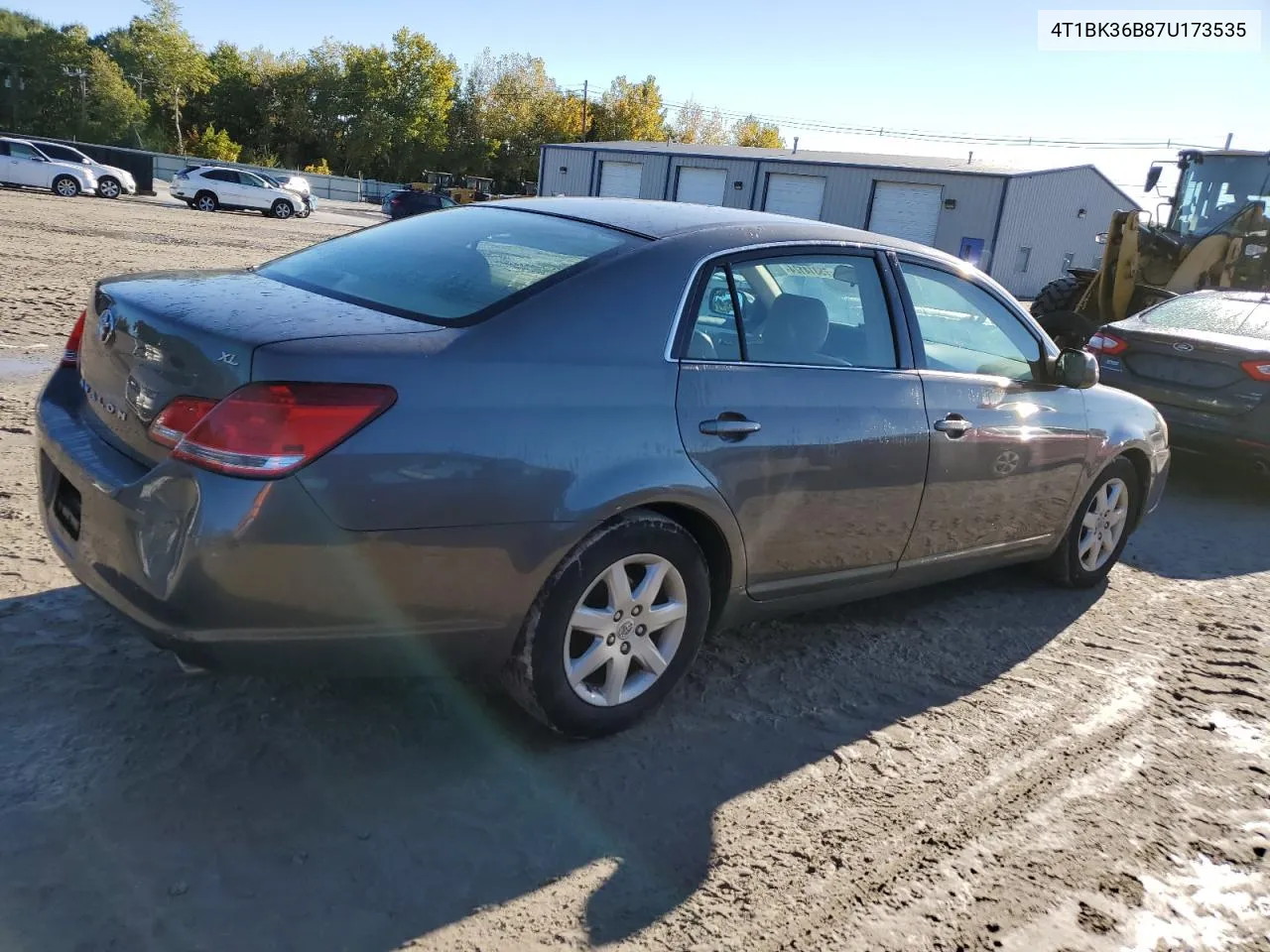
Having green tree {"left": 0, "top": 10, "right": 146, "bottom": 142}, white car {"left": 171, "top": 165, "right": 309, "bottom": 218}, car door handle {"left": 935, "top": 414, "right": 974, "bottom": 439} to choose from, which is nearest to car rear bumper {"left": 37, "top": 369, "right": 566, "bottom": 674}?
car door handle {"left": 935, "top": 414, "right": 974, "bottom": 439}

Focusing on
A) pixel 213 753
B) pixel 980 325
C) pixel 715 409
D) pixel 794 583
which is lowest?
pixel 213 753

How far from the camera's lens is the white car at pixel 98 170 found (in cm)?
2909

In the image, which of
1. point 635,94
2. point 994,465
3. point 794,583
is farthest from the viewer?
point 635,94

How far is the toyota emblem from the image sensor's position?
2889 millimetres

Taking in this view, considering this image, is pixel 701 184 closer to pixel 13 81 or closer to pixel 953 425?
pixel 953 425

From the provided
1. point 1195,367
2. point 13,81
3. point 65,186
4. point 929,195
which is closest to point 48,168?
point 65,186

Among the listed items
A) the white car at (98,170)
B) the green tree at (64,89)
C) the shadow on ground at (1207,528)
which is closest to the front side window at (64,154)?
the white car at (98,170)

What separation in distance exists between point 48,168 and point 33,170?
39 centimetres

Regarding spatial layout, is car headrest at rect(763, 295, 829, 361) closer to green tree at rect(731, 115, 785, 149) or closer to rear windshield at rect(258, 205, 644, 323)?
rear windshield at rect(258, 205, 644, 323)

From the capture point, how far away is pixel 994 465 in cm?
405

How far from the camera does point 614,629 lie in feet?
9.89

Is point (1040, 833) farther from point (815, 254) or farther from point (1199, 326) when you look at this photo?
point (1199, 326)

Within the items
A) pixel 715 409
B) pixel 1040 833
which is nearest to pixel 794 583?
pixel 715 409

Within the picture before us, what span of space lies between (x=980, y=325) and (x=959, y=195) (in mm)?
34294
